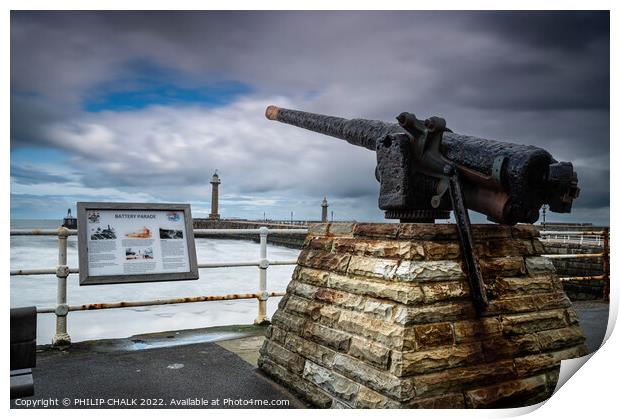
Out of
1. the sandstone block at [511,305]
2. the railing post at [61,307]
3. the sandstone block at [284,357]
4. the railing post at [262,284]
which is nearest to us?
the sandstone block at [511,305]

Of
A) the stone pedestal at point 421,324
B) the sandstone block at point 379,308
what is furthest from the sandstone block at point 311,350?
the sandstone block at point 379,308

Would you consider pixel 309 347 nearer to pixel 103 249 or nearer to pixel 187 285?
pixel 103 249

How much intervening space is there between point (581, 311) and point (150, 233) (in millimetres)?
5408

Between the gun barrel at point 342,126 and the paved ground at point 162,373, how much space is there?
1986mm

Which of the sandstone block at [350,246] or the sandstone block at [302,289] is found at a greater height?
the sandstone block at [350,246]

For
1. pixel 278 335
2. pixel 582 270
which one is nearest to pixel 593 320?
pixel 278 335

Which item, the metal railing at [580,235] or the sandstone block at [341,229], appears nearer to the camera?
the sandstone block at [341,229]

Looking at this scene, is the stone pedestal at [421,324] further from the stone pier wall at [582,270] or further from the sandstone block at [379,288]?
the stone pier wall at [582,270]

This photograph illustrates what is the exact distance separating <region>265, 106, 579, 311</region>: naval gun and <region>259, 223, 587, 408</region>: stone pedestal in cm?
22

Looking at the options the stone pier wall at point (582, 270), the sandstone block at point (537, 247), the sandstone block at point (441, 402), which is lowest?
the stone pier wall at point (582, 270)

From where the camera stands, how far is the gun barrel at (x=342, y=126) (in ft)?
12.8

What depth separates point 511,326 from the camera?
125 inches

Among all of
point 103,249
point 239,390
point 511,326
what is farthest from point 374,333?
point 103,249

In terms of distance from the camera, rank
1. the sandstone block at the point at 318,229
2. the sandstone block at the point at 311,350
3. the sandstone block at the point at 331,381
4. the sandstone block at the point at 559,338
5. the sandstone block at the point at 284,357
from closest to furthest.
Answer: the sandstone block at the point at 331,381 < the sandstone block at the point at 311,350 < the sandstone block at the point at 559,338 < the sandstone block at the point at 284,357 < the sandstone block at the point at 318,229
